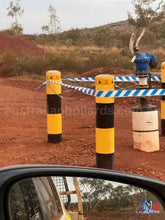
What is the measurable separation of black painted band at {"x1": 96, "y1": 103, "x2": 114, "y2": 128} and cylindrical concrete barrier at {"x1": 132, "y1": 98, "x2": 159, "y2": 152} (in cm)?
116

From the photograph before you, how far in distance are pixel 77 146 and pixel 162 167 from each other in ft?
4.80

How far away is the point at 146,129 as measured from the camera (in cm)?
616

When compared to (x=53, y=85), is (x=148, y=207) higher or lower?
lower

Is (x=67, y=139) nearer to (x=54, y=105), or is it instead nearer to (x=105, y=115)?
(x=54, y=105)

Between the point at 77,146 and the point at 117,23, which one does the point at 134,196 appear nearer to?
the point at 77,146

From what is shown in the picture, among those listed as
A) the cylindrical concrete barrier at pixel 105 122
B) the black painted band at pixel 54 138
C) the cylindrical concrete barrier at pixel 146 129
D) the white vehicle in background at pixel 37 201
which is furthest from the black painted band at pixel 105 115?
the white vehicle in background at pixel 37 201

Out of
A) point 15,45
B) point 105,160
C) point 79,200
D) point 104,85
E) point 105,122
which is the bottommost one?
point 105,160

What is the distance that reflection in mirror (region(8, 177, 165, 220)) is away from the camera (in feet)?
5.06

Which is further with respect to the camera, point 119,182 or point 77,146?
point 77,146

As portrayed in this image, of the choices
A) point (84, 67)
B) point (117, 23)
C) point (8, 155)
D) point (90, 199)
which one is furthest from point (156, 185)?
point (117, 23)

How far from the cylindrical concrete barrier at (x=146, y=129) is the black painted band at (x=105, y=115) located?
116cm

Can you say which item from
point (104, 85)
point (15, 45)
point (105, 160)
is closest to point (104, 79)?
point (104, 85)

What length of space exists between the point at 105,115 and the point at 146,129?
1290mm

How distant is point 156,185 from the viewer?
1.88 m
